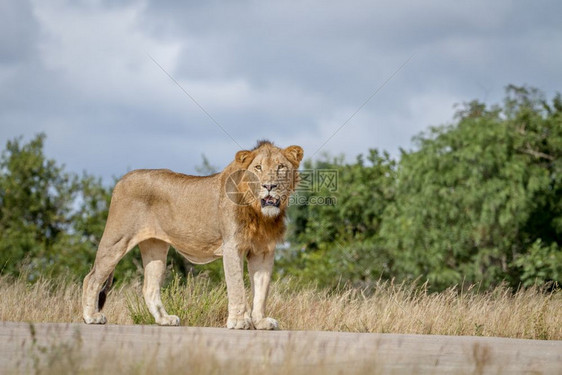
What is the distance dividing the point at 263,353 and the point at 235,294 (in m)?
2.64

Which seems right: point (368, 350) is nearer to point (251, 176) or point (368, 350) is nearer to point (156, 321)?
point (251, 176)

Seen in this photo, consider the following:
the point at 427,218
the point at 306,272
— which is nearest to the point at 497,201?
the point at 427,218

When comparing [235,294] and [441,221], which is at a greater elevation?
[441,221]

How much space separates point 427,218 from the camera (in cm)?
2472

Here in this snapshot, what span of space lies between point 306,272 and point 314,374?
23.4 metres

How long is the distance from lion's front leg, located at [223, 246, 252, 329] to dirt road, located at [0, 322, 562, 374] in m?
0.49

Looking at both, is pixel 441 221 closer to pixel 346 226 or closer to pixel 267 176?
pixel 346 226

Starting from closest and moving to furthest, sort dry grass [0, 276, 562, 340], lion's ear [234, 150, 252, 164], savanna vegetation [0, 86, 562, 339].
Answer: lion's ear [234, 150, 252, 164] < dry grass [0, 276, 562, 340] < savanna vegetation [0, 86, 562, 339]

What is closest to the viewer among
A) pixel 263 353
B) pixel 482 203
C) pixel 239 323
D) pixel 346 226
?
pixel 263 353

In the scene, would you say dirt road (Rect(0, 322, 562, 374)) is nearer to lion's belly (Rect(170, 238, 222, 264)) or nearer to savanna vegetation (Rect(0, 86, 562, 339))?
lion's belly (Rect(170, 238, 222, 264))

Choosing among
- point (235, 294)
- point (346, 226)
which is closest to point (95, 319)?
point (235, 294)

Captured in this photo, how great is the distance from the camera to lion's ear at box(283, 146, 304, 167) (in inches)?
332

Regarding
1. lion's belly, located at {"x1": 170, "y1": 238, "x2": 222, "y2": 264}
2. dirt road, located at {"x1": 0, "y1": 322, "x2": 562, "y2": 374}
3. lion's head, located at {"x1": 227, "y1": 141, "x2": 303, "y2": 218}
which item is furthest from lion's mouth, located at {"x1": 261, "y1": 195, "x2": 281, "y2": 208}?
dirt road, located at {"x1": 0, "y1": 322, "x2": 562, "y2": 374}

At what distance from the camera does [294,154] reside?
8.48 metres
